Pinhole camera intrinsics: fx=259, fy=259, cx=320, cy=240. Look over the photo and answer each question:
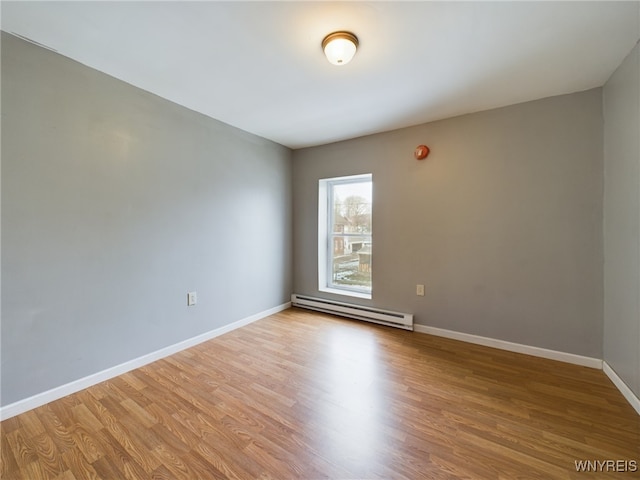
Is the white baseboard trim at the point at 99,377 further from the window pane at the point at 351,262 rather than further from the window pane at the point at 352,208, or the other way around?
the window pane at the point at 352,208

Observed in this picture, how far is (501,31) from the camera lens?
5.01 ft

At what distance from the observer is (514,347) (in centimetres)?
243

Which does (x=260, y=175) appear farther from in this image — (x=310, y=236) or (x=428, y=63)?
(x=428, y=63)

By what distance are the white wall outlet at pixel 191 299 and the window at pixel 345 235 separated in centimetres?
164

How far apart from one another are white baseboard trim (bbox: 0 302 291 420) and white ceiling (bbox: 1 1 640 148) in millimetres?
2269

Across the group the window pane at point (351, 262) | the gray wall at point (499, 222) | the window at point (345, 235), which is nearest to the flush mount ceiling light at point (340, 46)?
the gray wall at point (499, 222)

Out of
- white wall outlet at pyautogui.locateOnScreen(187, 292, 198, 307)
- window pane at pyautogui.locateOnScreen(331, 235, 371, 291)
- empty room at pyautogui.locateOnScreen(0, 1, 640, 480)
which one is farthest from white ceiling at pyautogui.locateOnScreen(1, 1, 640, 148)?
white wall outlet at pyautogui.locateOnScreen(187, 292, 198, 307)

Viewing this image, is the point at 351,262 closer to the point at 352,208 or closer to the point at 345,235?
the point at 345,235

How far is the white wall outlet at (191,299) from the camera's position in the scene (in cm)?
255

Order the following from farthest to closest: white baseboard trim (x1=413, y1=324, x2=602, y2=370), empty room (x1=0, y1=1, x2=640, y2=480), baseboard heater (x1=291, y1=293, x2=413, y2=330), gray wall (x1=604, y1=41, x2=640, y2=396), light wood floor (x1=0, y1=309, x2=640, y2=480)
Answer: baseboard heater (x1=291, y1=293, x2=413, y2=330), white baseboard trim (x1=413, y1=324, x2=602, y2=370), gray wall (x1=604, y1=41, x2=640, y2=396), empty room (x1=0, y1=1, x2=640, y2=480), light wood floor (x1=0, y1=309, x2=640, y2=480)

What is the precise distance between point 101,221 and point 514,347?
3687 millimetres

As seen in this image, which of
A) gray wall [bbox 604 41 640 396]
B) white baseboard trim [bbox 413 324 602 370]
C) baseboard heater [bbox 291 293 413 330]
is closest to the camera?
gray wall [bbox 604 41 640 396]

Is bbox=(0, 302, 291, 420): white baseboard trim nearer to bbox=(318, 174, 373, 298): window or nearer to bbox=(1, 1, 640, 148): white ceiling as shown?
bbox=(318, 174, 373, 298): window

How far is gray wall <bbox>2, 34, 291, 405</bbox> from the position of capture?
162 cm
